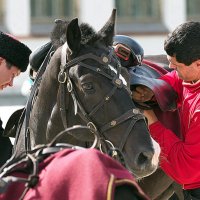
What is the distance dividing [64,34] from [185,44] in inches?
23.5

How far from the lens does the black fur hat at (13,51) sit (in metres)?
4.17

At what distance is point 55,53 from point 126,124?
20.6 inches

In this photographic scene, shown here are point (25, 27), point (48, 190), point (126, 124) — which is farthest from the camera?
point (25, 27)

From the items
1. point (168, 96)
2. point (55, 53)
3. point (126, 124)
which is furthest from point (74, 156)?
point (168, 96)

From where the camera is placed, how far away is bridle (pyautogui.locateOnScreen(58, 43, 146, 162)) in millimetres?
3613

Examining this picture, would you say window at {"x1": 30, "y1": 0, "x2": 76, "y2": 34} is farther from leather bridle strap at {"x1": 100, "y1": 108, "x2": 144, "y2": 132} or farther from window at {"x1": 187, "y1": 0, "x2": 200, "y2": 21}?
leather bridle strap at {"x1": 100, "y1": 108, "x2": 144, "y2": 132}

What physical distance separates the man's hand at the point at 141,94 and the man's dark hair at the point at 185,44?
0.26 metres

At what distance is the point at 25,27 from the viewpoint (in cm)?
2098

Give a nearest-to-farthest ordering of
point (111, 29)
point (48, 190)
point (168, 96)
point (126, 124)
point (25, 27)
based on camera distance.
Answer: point (48, 190) < point (126, 124) < point (111, 29) < point (168, 96) < point (25, 27)

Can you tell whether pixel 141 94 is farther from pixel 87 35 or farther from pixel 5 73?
pixel 5 73

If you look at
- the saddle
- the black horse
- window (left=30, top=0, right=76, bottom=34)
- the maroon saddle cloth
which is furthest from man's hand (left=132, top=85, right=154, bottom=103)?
window (left=30, top=0, right=76, bottom=34)

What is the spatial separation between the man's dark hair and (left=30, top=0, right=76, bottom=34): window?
17.5 meters

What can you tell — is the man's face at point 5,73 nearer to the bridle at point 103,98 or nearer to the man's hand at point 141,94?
the bridle at point 103,98

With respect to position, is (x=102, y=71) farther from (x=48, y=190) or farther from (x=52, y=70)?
(x=48, y=190)
